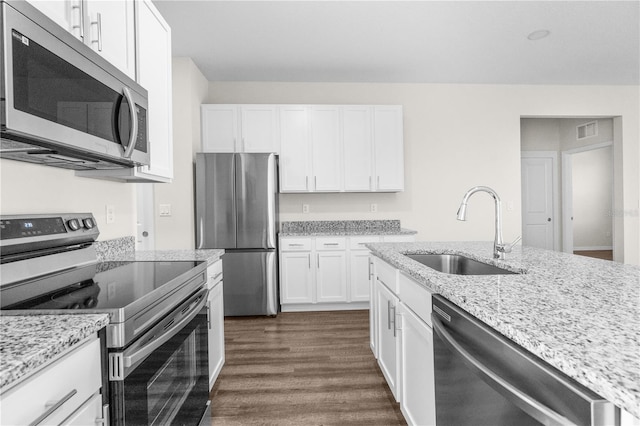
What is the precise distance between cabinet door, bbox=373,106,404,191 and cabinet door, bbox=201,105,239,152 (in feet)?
5.54

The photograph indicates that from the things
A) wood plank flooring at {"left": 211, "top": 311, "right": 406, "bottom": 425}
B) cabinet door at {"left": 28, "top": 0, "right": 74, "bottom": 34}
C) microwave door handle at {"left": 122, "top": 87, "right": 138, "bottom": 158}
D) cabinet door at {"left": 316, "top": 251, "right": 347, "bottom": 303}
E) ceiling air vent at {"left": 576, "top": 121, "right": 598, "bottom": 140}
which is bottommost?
wood plank flooring at {"left": 211, "top": 311, "right": 406, "bottom": 425}

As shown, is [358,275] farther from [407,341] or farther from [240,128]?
[407,341]

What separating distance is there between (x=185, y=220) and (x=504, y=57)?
393cm

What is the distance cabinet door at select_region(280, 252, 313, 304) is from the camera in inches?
157

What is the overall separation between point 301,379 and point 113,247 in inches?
57.3

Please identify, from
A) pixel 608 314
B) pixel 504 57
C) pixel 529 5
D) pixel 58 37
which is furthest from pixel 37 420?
pixel 504 57

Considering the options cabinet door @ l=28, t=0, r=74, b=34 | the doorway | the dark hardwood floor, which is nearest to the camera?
cabinet door @ l=28, t=0, r=74, b=34

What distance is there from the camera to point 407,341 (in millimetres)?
1678

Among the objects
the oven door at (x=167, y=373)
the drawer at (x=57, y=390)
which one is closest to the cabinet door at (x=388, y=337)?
the oven door at (x=167, y=373)

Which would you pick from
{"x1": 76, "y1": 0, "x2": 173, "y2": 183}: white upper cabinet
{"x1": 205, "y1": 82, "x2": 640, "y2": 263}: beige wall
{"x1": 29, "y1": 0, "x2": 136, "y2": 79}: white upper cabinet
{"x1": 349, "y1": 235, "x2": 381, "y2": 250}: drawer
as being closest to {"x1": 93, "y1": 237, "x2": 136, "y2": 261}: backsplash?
{"x1": 76, "y1": 0, "x2": 173, "y2": 183}: white upper cabinet

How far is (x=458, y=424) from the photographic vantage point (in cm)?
114

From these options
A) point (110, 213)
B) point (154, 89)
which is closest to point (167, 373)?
point (110, 213)

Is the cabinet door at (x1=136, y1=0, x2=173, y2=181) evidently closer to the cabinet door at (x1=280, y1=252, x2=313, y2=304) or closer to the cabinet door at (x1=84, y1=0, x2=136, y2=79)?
the cabinet door at (x1=84, y1=0, x2=136, y2=79)

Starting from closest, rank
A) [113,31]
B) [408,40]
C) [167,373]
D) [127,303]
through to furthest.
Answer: [127,303] → [167,373] → [113,31] → [408,40]
